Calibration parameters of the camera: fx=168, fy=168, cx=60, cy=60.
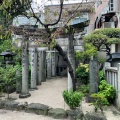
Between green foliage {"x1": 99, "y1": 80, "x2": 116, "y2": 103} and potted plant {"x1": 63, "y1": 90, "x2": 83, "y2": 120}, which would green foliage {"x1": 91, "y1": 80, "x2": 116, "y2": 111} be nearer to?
green foliage {"x1": 99, "y1": 80, "x2": 116, "y2": 103}

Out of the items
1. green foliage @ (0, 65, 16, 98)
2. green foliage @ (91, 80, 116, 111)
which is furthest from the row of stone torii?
green foliage @ (91, 80, 116, 111)

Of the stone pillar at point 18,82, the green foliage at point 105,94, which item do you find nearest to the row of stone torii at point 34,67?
the stone pillar at point 18,82

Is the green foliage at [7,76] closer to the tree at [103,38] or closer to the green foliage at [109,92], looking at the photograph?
the green foliage at [109,92]

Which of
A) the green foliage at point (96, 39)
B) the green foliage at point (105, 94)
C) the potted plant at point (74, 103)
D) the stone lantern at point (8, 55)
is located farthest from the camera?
the stone lantern at point (8, 55)

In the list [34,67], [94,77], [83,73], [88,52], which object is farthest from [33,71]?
[94,77]

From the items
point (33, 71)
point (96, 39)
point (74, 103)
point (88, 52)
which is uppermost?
point (96, 39)

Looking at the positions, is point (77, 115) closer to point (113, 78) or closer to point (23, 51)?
point (113, 78)

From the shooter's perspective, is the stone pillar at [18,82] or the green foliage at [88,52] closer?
the stone pillar at [18,82]

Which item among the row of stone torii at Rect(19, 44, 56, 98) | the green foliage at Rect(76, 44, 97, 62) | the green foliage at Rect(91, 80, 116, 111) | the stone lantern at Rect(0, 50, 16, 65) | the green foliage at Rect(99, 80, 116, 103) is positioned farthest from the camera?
the stone lantern at Rect(0, 50, 16, 65)

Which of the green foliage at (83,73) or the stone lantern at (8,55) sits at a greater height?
the stone lantern at (8,55)

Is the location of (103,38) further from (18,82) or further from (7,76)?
(7,76)

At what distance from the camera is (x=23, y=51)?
8.59 m

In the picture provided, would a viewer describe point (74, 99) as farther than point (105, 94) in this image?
No

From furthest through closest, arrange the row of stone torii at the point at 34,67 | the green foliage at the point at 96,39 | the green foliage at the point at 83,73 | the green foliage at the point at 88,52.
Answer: the green foliage at the point at 88,52 < the green foliage at the point at 96,39 < the green foliage at the point at 83,73 < the row of stone torii at the point at 34,67
